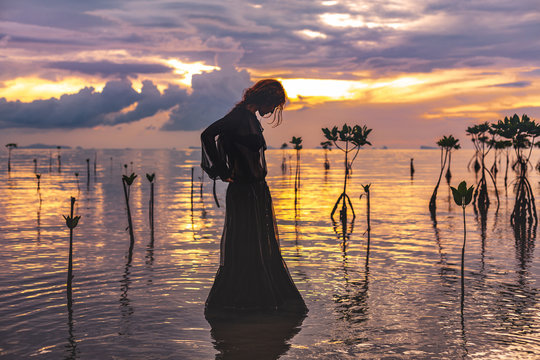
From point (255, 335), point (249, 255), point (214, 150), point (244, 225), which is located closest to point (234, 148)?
point (214, 150)

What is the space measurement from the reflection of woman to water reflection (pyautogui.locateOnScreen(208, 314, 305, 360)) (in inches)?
9.6

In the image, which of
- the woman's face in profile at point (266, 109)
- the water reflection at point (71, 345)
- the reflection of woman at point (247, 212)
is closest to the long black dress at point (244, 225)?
the reflection of woman at point (247, 212)

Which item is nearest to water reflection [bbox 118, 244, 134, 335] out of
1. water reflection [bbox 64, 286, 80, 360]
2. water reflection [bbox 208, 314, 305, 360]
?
water reflection [bbox 64, 286, 80, 360]

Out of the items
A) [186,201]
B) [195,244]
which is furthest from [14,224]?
[186,201]

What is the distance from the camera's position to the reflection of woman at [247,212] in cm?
772

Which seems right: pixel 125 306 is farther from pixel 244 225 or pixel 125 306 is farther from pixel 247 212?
pixel 247 212

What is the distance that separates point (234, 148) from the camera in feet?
25.4

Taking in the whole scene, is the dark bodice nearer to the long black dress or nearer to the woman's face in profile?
the long black dress

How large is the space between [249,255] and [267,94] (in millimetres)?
2314

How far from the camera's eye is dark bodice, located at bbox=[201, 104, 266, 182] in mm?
7664

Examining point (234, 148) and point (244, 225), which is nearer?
point (234, 148)

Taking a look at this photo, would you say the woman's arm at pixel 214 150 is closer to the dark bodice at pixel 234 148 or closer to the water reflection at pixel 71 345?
the dark bodice at pixel 234 148

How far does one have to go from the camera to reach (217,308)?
324 inches

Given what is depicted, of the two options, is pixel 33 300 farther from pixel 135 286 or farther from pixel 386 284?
pixel 386 284
